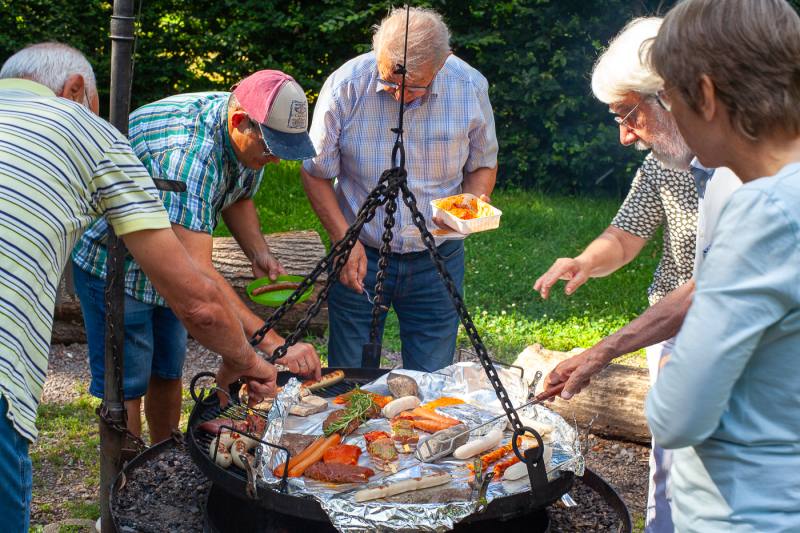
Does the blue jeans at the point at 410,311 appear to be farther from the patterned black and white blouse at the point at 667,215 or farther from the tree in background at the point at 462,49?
the tree in background at the point at 462,49

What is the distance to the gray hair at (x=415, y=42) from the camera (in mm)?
3521

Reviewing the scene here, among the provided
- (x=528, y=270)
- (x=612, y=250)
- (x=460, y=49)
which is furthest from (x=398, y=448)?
(x=460, y=49)

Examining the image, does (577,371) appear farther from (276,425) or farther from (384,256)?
(276,425)

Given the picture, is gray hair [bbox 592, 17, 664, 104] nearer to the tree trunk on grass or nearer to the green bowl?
the green bowl

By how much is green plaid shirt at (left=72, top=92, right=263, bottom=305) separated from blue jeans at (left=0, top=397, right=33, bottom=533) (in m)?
1.16

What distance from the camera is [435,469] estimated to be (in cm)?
267

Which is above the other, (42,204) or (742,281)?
(742,281)

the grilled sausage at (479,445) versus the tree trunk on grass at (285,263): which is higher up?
the grilled sausage at (479,445)

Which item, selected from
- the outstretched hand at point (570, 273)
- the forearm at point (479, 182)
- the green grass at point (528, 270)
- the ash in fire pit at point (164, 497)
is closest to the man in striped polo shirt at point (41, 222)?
the ash in fire pit at point (164, 497)

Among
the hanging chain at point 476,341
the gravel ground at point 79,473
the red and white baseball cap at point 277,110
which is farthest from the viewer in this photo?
the gravel ground at point 79,473

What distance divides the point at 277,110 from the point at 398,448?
4.21 feet

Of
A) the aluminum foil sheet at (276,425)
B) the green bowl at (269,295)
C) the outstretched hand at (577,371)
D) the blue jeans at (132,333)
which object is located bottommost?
the blue jeans at (132,333)

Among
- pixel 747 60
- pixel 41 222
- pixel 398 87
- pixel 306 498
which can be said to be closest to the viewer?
pixel 747 60

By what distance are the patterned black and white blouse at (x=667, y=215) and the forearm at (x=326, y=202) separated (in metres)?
1.19
